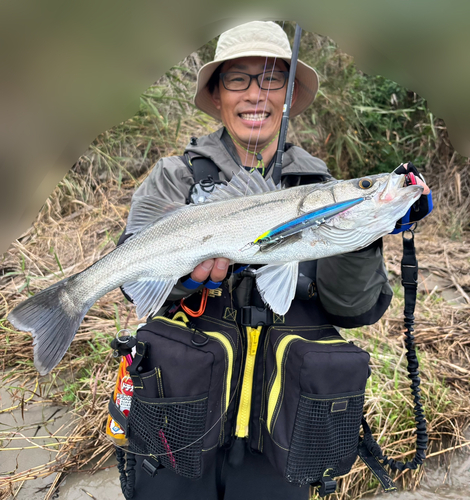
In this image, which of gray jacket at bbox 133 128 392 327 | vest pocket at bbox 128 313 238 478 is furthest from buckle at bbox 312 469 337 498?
gray jacket at bbox 133 128 392 327

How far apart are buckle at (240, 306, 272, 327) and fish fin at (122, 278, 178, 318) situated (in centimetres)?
48

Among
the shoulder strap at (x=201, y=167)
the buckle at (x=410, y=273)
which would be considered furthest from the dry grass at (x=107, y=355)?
the shoulder strap at (x=201, y=167)

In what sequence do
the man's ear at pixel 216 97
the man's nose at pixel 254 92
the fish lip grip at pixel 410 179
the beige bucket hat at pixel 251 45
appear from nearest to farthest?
the fish lip grip at pixel 410 179
the beige bucket hat at pixel 251 45
the man's nose at pixel 254 92
the man's ear at pixel 216 97

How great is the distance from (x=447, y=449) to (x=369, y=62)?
11.3 ft

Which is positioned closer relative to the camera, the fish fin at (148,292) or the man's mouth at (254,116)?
the fish fin at (148,292)

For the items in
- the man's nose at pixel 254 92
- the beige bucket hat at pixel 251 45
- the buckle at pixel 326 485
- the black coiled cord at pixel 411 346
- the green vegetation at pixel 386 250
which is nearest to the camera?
the black coiled cord at pixel 411 346

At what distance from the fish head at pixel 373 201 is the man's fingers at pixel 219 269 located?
55 centimetres

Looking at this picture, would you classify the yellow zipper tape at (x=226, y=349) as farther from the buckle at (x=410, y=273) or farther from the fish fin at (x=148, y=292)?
the buckle at (x=410, y=273)

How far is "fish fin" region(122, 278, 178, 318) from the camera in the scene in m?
2.08

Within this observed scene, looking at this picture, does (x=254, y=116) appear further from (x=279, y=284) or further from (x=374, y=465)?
(x=374, y=465)

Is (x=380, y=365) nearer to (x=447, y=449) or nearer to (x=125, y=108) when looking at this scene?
(x=447, y=449)

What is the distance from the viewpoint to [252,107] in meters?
2.71

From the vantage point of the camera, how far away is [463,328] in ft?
13.6

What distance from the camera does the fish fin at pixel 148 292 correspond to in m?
2.08
